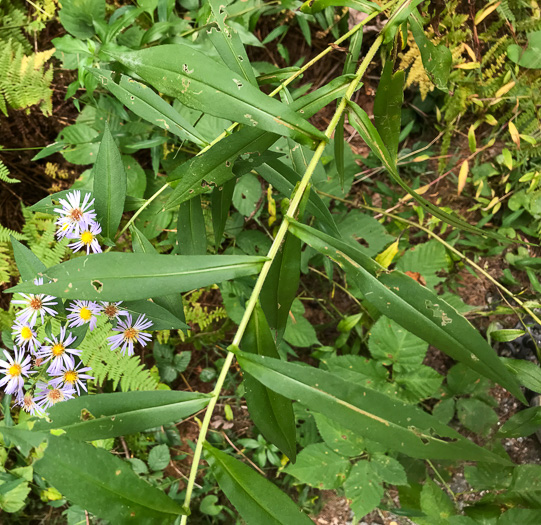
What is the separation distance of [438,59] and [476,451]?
0.90 meters

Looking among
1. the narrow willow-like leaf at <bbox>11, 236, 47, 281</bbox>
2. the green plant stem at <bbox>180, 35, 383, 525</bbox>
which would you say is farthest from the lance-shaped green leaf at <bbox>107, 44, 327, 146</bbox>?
the narrow willow-like leaf at <bbox>11, 236, 47, 281</bbox>

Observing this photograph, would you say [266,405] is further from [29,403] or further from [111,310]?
[29,403]

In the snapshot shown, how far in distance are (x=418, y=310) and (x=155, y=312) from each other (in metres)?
0.50

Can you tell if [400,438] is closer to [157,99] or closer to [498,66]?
[157,99]

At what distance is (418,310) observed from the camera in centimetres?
62

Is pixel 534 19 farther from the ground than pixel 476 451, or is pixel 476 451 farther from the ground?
pixel 534 19

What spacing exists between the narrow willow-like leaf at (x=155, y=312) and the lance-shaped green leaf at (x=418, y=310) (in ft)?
1.04

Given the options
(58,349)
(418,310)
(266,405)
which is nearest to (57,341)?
(58,349)

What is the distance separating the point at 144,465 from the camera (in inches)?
63.3

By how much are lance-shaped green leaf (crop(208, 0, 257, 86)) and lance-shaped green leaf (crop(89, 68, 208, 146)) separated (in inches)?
6.5

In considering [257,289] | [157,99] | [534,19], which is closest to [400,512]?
[257,289]

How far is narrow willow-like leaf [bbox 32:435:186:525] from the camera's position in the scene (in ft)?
1.61

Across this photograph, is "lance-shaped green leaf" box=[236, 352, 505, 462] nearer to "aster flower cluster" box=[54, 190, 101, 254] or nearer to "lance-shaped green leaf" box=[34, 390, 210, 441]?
"lance-shaped green leaf" box=[34, 390, 210, 441]

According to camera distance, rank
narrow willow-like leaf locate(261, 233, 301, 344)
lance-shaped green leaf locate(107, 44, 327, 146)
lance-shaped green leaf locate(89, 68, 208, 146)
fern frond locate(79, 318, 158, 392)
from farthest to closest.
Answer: fern frond locate(79, 318, 158, 392)
lance-shaped green leaf locate(89, 68, 208, 146)
narrow willow-like leaf locate(261, 233, 301, 344)
lance-shaped green leaf locate(107, 44, 327, 146)
